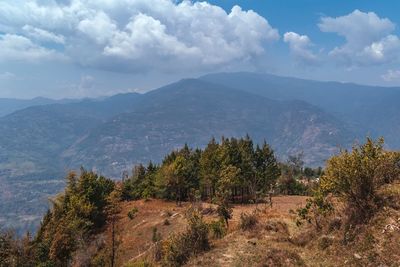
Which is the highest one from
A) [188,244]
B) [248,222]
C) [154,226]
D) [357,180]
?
[357,180]

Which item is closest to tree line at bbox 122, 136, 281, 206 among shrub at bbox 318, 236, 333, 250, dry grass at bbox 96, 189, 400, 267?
dry grass at bbox 96, 189, 400, 267

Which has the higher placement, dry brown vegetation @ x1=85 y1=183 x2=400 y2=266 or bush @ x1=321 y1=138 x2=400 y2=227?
bush @ x1=321 y1=138 x2=400 y2=227

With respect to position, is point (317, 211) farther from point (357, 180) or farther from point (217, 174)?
point (217, 174)

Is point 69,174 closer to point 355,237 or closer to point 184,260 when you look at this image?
point 184,260

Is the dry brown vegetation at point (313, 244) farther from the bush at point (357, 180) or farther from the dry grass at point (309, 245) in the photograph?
the bush at point (357, 180)

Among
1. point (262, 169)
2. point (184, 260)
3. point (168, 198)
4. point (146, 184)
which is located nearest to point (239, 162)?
point (262, 169)

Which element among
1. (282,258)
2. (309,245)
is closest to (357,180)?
(309,245)

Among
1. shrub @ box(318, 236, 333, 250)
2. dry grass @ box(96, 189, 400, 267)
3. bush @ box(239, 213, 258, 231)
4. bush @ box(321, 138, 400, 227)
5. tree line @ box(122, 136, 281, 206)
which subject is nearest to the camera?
dry grass @ box(96, 189, 400, 267)

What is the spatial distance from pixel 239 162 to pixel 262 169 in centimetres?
526

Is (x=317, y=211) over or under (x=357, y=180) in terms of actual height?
under

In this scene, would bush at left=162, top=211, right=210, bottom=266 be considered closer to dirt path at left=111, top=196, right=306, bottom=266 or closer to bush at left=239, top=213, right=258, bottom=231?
dirt path at left=111, top=196, right=306, bottom=266

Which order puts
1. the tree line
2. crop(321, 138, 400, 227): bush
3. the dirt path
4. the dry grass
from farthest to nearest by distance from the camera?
the tree line, the dirt path, crop(321, 138, 400, 227): bush, the dry grass

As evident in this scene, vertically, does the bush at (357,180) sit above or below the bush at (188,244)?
above

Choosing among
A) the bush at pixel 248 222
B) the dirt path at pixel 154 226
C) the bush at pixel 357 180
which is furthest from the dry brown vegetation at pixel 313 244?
the bush at pixel 357 180
